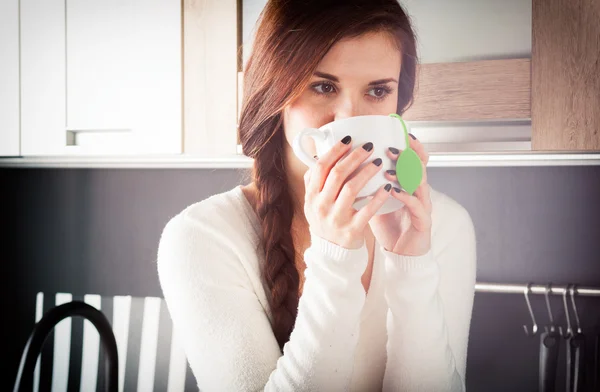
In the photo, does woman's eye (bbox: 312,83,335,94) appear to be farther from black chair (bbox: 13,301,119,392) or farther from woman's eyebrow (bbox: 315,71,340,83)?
black chair (bbox: 13,301,119,392)

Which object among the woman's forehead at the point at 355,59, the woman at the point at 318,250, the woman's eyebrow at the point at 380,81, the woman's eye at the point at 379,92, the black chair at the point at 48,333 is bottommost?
the black chair at the point at 48,333

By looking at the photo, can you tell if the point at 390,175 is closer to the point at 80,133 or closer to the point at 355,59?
the point at 355,59

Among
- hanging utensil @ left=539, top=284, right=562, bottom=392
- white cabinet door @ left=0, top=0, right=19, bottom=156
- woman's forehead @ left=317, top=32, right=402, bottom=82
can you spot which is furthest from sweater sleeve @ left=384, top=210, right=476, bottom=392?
white cabinet door @ left=0, top=0, right=19, bottom=156

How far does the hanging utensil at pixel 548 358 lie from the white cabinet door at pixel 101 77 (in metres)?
0.71

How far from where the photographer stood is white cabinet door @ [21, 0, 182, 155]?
0.86m

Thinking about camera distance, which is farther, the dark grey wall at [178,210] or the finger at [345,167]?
the dark grey wall at [178,210]

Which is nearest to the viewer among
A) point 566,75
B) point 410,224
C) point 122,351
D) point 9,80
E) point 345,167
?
point 345,167

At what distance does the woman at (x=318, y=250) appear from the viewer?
56 cm

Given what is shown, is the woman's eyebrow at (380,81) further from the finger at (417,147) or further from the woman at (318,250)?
the finger at (417,147)

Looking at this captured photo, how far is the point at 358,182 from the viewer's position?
0.47 meters

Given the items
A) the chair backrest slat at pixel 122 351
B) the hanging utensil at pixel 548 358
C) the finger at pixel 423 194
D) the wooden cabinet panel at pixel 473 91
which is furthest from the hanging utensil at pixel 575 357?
the chair backrest slat at pixel 122 351

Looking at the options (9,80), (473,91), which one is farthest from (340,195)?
(9,80)

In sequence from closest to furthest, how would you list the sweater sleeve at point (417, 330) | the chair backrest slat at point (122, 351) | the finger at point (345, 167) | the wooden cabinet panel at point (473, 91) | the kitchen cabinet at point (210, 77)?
the finger at point (345, 167), the sweater sleeve at point (417, 330), the wooden cabinet panel at point (473, 91), the kitchen cabinet at point (210, 77), the chair backrest slat at point (122, 351)

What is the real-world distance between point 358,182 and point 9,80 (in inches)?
31.2
